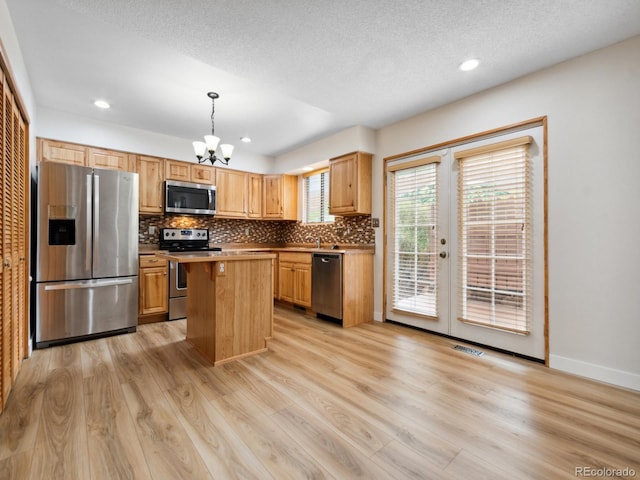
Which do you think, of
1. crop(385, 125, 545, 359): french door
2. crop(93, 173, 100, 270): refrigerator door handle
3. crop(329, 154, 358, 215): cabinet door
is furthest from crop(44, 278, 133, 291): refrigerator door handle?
crop(385, 125, 545, 359): french door

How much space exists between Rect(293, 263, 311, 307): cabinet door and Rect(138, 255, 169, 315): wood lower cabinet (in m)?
1.75

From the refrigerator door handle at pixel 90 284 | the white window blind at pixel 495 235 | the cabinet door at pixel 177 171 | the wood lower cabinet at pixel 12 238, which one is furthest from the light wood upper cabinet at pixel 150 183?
the white window blind at pixel 495 235

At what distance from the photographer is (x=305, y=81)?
110 inches

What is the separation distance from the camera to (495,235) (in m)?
2.87

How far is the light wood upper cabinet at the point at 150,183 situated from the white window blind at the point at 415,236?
3194 mm

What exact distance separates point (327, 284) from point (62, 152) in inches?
142

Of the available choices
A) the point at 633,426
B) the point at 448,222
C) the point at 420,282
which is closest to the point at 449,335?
the point at 420,282

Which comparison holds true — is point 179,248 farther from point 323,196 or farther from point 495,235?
point 495,235

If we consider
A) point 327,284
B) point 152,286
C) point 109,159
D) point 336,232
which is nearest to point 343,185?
point 336,232

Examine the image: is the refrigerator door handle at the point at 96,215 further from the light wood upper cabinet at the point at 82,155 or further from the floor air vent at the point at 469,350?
the floor air vent at the point at 469,350

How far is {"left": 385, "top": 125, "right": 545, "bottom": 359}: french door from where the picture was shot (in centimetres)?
265

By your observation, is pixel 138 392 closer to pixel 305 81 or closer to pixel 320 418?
pixel 320 418

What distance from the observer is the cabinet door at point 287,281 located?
4.57 metres

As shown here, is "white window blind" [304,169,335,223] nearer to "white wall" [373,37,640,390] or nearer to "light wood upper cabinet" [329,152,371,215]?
"light wood upper cabinet" [329,152,371,215]
